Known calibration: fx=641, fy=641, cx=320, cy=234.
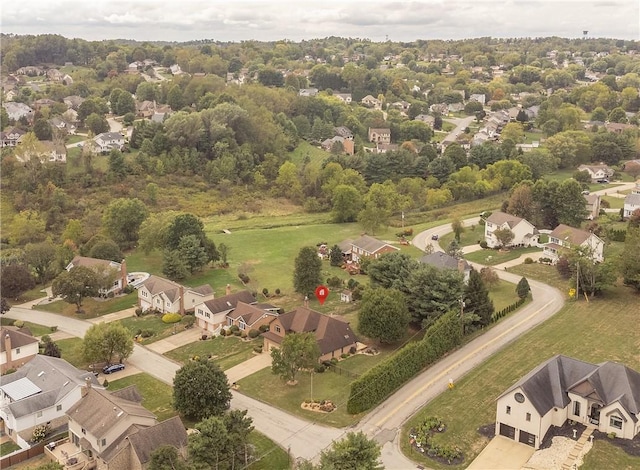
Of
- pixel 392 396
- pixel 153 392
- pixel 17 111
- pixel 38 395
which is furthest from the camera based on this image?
pixel 17 111

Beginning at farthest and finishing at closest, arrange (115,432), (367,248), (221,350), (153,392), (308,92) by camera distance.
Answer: (308,92) → (367,248) → (221,350) → (153,392) → (115,432)

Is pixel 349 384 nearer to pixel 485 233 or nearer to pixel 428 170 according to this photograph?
pixel 485 233

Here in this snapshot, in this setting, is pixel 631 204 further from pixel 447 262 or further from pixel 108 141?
pixel 108 141

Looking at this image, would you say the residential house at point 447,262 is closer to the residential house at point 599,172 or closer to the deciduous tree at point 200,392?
the deciduous tree at point 200,392

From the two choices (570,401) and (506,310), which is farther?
(506,310)

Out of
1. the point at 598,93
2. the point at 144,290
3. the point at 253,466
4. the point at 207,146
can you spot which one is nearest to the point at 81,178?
the point at 207,146

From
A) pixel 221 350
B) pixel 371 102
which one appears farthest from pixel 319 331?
pixel 371 102

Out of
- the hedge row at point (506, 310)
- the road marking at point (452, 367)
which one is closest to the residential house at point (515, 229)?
the hedge row at point (506, 310)
